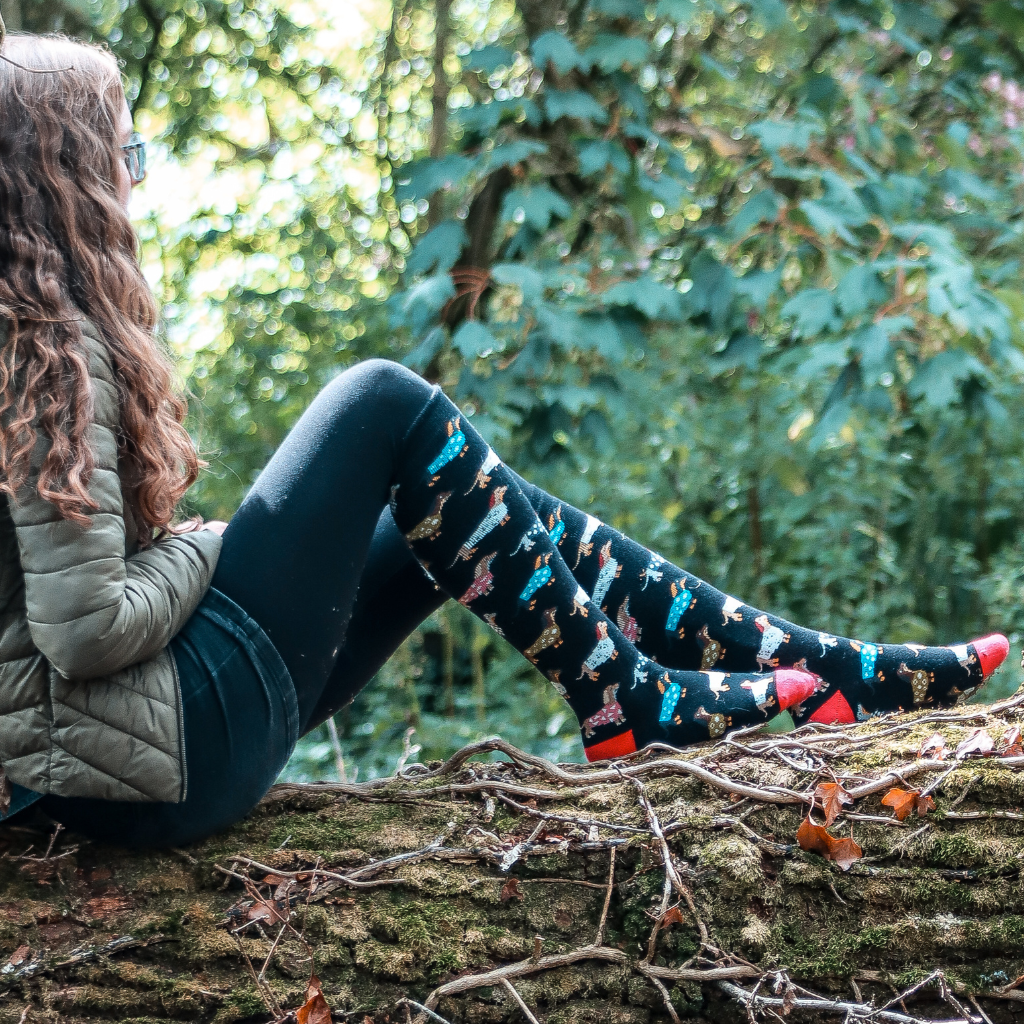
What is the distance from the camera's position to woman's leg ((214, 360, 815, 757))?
1.33 meters

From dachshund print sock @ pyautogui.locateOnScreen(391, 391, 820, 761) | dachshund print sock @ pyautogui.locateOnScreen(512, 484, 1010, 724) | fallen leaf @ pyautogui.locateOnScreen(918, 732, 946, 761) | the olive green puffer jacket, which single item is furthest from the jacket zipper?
fallen leaf @ pyautogui.locateOnScreen(918, 732, 946, 761)

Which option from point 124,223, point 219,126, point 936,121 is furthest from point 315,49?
point 124,223

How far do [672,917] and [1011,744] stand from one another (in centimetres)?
52

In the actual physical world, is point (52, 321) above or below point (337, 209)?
above

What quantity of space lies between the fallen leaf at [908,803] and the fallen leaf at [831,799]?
0.05 m

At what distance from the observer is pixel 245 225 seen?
13.7 feet

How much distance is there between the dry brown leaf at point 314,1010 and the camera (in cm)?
100

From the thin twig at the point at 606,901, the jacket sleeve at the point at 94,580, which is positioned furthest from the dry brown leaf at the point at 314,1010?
the jacket sleeve at the point at 94,580

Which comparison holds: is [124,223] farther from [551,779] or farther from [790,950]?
[790,950]

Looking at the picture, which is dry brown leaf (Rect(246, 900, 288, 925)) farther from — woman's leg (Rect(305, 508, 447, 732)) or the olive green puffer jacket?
woman's leg (Rect(305, 508, 447, 732))

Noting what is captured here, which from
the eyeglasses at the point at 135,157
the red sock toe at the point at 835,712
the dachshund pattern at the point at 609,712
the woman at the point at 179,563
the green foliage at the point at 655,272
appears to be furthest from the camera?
the green foliage at the point at 655,272

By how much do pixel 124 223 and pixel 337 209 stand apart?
318 cm

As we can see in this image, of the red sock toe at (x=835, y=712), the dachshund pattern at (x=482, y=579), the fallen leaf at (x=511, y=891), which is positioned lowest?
the red sock toe at (x=835, y=712)

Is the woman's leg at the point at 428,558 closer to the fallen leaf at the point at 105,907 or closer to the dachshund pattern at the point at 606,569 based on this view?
the dachshund pattern at the point at 606,569
